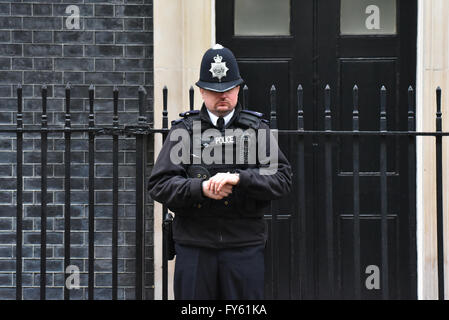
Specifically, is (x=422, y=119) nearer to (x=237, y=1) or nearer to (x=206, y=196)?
(x=237, y=1)

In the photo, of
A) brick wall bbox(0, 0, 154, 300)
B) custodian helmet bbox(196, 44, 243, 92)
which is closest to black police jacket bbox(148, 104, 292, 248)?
custodian helmet bbox(196, 44, 243, 92)

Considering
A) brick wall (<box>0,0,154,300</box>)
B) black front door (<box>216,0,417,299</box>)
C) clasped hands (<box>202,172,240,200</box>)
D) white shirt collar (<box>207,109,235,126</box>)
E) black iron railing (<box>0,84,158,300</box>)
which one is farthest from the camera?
black front door (<box>216,0,417,299</box>)

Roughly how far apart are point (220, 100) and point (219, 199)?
0.50 meters

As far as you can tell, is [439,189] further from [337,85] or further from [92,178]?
[92,178]

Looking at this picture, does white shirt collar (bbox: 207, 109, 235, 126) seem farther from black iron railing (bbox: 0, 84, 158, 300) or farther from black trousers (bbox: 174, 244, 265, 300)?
black iron railing (bbox: 0, 84, 158, 300)

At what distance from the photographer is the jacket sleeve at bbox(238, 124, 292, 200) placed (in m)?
3.56

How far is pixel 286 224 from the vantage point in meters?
6.06

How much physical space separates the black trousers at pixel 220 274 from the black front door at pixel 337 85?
2269mm

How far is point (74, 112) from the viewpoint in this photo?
5.94m

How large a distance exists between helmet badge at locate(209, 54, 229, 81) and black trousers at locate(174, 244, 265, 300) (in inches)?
34.5
